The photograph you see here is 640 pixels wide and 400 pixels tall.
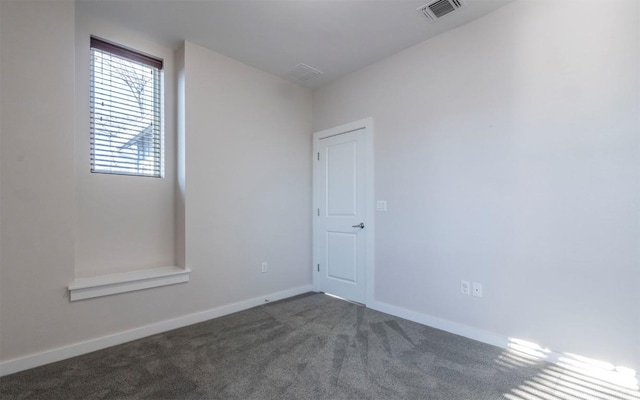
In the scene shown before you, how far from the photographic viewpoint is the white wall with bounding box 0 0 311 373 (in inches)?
82.4

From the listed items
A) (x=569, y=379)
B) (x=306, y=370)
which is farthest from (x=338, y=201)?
(x=569, y=379)

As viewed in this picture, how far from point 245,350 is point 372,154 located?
7.85ft

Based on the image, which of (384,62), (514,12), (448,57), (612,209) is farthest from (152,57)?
(612,209)

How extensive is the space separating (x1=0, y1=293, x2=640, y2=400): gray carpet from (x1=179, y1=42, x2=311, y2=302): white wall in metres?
0.79

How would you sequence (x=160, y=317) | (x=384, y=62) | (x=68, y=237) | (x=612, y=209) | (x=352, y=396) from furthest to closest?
(x=384, y=62)
(x=160, y=317)
(x=68, y=237)
(x=612, y=209)
(x=352, y=396)

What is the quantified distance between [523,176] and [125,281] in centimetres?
347

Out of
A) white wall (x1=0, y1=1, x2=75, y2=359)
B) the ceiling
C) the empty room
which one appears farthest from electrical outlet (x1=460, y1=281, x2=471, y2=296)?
white wall (x1=0, y1=1, x2=75, y2=359)

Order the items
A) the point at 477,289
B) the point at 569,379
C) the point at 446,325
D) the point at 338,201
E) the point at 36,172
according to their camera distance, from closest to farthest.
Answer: the point at 569,379 → the point at 36,172 → the point at 477,289 → the point at 446,325 → the point at 338,201

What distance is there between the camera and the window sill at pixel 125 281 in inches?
91.7

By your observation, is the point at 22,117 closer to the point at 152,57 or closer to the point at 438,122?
the point at 152,57

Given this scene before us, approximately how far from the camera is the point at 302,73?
3666 millimetres

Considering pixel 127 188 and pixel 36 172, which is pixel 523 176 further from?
pixel 36 172

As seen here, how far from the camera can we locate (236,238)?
3350mm

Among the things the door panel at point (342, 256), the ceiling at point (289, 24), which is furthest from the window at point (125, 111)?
the door panel at point (342, 256)
